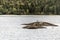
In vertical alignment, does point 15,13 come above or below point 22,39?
below

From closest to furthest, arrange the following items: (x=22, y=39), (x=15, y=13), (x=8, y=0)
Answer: (x=22, y=39)
(x=15, y=13)
(x=8, y=0)

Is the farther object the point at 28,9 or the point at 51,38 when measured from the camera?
the point at 28,9

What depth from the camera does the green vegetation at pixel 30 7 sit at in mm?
8602

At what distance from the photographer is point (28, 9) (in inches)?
345

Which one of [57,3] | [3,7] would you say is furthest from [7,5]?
[57,3]

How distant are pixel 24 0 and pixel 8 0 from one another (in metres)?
0.69

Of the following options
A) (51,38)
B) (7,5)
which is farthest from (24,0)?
(51,38)

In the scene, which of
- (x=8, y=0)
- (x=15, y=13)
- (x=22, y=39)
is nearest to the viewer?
(x=22, y=39)

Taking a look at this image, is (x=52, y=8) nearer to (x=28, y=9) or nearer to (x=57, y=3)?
(x=57, y=3)

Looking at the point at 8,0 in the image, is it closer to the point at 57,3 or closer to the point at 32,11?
the point at 32,11

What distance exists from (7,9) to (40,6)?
4.50 ft

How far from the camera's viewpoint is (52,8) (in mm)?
8688

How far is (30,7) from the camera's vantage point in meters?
8.82

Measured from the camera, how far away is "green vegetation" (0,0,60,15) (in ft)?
28.2
